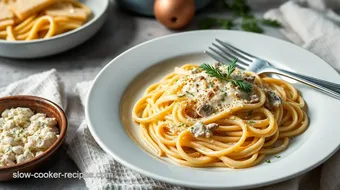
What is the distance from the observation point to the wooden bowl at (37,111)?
8.49 ft

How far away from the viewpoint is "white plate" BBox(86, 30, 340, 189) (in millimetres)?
2508

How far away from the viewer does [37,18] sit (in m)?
4.22

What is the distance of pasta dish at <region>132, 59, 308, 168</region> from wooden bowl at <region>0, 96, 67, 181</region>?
48 centimetres

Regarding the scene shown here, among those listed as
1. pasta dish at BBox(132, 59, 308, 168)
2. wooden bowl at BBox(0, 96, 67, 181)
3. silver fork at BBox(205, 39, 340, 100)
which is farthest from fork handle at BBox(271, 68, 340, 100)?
wooden bowl at BBox(0, 96, 67, 181)

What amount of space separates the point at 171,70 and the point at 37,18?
4.47 ft

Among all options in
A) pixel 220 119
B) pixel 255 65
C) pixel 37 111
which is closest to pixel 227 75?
pixel 220 119

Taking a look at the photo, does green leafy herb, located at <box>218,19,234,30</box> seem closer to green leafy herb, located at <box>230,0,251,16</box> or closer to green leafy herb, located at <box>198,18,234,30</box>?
green leafy herb, located at <box>198,18,234,30</box>

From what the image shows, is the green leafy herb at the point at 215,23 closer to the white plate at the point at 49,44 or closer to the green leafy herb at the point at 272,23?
the green leafy herb at the point at 272,23

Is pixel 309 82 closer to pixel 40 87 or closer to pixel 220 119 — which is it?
pixel 220 119

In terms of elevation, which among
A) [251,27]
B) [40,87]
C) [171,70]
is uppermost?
[251,27]

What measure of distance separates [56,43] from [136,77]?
824 millimetres

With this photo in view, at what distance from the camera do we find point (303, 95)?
3258 millimetres

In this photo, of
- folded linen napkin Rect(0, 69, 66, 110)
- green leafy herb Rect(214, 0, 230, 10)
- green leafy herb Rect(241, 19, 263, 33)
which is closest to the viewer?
folded linen napkin Rect(0, 69, 66, 110)

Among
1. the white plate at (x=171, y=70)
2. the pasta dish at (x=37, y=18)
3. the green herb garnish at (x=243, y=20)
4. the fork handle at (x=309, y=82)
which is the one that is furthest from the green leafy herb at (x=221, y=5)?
the fork handle at (x=309, y=82)
